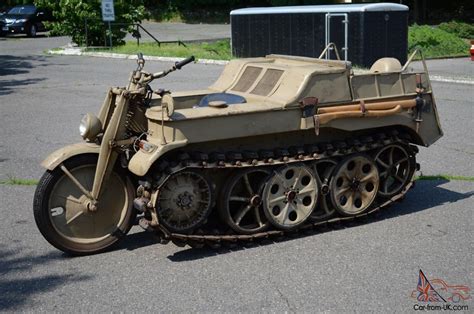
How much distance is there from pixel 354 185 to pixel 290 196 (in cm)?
76

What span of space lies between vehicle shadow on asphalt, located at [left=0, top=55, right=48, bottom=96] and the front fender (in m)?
11.0

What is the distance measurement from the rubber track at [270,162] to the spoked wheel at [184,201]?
0.29ft

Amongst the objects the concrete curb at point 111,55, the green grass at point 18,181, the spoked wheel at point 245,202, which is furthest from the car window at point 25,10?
the spoked wheel at point 245,202

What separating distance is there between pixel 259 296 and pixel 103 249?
1.68m

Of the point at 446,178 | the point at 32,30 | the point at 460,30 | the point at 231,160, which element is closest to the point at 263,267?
the point at 231,160

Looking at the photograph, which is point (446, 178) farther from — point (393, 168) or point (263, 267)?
point (263, 267)

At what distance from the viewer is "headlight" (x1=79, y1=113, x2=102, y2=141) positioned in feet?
20.0

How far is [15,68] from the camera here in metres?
21.4

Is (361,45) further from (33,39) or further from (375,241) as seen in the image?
(33,39)

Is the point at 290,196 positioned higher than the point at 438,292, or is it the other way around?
the point at 290,196

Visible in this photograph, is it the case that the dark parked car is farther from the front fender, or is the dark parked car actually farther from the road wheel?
the front fender

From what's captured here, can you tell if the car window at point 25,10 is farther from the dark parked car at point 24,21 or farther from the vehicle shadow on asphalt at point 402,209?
the vehicle shadow on asphalt at point 402,209

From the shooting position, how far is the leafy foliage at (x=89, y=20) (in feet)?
88.8

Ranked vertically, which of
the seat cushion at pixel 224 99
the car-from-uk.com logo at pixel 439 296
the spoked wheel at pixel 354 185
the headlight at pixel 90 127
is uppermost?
the seat cushion at pixel 224 99
